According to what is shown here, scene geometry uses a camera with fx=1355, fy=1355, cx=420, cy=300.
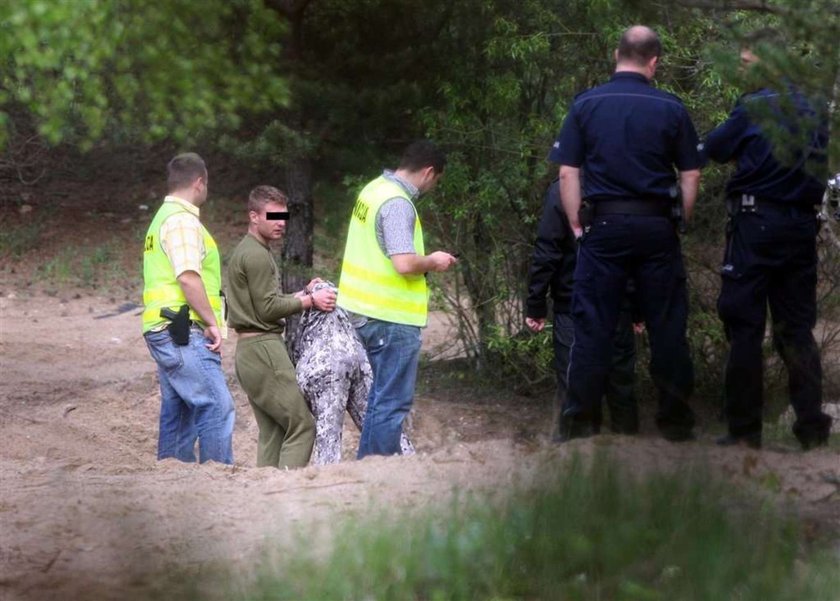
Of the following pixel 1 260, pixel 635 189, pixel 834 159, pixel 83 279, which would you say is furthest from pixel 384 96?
pixel 1 260

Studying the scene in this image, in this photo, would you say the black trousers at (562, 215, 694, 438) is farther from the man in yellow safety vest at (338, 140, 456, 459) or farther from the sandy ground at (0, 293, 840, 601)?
the man in yellow safety vest at (338, 140, 456, 459)

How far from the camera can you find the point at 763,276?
237 inches

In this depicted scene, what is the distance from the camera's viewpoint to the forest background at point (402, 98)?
8.18 meters

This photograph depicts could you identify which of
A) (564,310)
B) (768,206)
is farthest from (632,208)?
(564,310)

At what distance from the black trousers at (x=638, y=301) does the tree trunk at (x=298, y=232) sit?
5383 millimetres

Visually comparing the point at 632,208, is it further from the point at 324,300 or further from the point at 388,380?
the point at 324,300

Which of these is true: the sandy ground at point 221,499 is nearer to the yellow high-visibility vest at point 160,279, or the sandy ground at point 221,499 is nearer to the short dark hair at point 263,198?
the yellow high-visibility vest at point 160,279

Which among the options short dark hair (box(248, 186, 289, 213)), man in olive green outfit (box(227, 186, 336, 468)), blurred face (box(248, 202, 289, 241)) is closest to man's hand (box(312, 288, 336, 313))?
man in olive green outfit (box(227, 186, 336, 468))

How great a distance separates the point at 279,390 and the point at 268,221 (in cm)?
89

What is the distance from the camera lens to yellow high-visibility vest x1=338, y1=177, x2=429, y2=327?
6.71 metres

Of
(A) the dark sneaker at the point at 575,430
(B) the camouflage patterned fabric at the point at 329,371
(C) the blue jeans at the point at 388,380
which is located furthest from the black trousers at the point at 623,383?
(B) the camouflage patterned fabric at the point at 329,371

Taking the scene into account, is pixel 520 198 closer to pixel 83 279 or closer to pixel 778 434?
pixel 778 434

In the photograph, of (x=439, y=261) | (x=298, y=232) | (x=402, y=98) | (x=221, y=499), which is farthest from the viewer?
(x=298, y=232)

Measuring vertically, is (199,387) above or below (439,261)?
below
